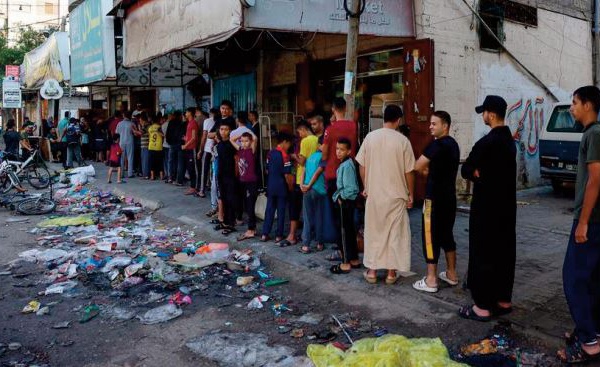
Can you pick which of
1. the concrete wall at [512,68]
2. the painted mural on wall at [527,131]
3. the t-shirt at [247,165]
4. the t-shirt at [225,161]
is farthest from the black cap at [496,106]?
the painted mural on wall at [527,131]

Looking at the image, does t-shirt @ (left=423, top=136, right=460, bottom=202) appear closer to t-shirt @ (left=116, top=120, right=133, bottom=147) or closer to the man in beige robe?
the man in beige robe

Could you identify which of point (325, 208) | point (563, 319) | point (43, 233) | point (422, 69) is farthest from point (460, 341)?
point (43, 233)

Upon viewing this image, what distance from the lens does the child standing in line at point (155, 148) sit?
44.0ft

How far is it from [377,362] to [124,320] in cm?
261

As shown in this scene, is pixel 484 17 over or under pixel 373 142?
over

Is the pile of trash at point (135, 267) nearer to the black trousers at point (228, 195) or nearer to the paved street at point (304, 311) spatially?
the paved street at point (304, 311)

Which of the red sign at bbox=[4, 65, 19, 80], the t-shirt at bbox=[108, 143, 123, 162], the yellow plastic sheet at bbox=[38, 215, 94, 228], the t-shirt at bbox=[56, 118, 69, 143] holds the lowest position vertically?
the yellow plastic sheet at bbox=[38, 215, 94, 228]

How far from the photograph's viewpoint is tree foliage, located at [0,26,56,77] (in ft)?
107

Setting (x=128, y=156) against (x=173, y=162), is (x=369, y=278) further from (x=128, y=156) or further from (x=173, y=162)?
(x=128, y=156)

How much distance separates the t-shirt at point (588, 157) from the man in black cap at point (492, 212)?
70cm

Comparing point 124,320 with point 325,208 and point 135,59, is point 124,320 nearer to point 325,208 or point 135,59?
point 325,208

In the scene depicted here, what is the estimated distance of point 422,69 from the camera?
9.02m

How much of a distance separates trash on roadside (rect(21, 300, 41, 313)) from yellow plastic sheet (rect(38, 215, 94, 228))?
3906mm

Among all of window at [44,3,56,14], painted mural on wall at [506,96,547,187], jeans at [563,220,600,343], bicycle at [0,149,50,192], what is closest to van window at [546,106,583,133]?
painted mural on wall at [506,96,547,187]
